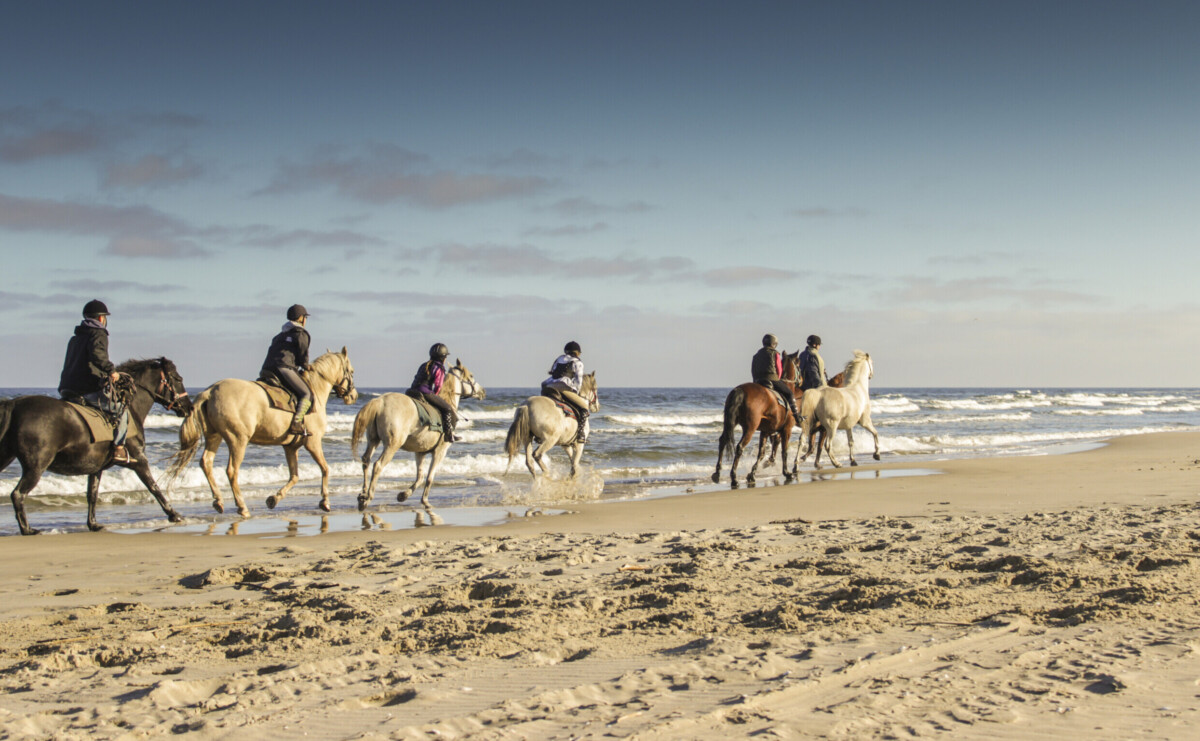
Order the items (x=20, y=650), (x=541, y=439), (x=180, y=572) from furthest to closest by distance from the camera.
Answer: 1. (x=541, y=439)
2. (x=180, y=572)
3. (x=20, y=650)

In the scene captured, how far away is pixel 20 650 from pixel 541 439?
30.7 feet

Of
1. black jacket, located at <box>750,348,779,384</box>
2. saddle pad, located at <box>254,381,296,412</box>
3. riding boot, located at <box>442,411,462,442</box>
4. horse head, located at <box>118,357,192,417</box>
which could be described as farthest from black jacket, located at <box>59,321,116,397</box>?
black jacket, located at <box>750,348,779,384</box>

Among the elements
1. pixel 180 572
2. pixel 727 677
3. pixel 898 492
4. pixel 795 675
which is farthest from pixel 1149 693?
pixel 898 492

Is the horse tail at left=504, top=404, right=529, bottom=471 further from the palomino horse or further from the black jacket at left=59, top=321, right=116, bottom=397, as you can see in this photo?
the black jacket at left=59, top=321, right=116, bottom=397

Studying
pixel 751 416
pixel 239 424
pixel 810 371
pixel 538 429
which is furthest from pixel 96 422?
pixel 810 371

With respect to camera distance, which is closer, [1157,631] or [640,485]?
[1157,631]

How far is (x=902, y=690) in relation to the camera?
3.30 meters

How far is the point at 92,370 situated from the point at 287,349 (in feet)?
7.79

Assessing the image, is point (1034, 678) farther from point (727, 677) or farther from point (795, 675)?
point (727, 677)

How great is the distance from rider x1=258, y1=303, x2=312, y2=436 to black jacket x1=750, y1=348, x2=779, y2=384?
Answer: 723 cm

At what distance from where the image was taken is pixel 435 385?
12.7 metres

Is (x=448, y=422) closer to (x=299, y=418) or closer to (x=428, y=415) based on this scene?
(x=428, y=415)

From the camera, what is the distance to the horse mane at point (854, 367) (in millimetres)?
17516

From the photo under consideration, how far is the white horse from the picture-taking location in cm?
1628
